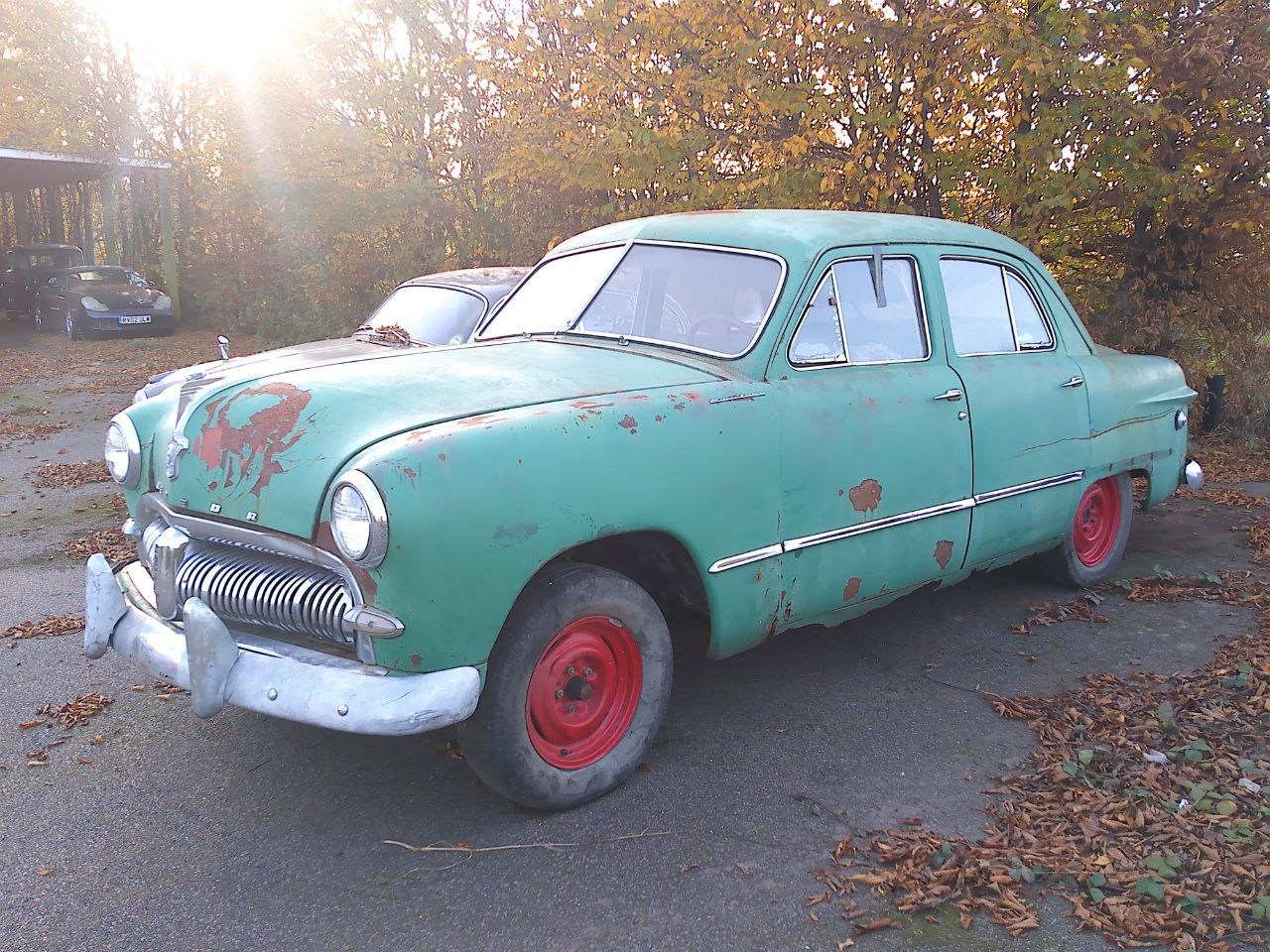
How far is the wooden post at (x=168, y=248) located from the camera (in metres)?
22.3

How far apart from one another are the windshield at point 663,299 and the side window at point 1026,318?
1.51m

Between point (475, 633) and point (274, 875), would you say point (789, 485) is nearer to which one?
point (475, 633)

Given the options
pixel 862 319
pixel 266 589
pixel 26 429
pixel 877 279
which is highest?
pixel 877 279

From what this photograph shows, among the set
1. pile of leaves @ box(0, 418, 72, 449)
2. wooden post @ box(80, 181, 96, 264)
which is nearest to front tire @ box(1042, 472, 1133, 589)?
pile of leaves @ box(0, 418, 72, 449)

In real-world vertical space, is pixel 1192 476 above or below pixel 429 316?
below

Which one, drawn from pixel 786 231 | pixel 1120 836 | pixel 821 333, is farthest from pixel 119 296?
pixel 1120 836

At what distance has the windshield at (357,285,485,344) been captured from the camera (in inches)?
300

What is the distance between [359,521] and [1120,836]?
2.27 meters

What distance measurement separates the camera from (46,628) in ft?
15.3

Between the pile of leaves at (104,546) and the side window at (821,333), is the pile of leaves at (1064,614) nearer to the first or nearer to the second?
the side window at (821,333)

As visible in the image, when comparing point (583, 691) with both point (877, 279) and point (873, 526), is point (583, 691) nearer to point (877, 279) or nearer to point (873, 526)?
point (873, 526)

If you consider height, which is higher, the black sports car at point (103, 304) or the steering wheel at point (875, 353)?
the steering wheel at point (875, 353)

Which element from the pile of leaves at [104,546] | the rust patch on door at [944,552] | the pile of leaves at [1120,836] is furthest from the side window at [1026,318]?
the pile of leaves at [104,546]

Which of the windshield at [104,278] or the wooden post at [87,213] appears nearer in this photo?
the windshield at [104,278]
